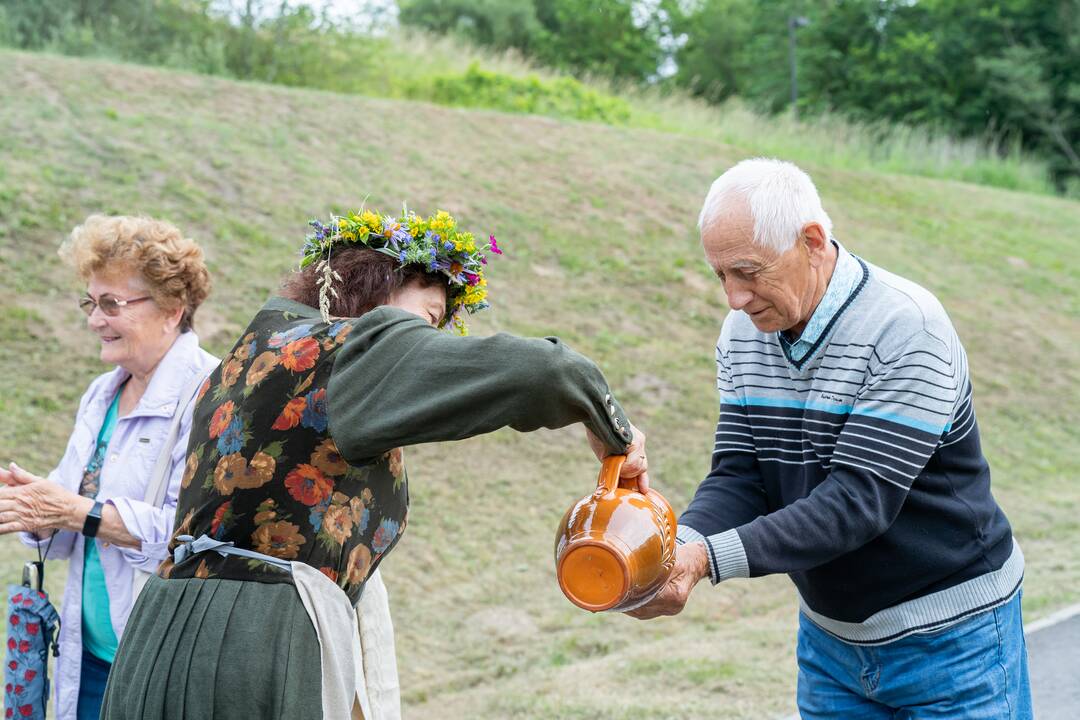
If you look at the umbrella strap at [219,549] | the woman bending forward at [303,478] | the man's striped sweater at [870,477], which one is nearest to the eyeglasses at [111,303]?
the woman bending forward at [303,478]

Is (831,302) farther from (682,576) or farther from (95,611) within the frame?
(95,611)

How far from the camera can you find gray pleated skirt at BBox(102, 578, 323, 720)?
226cm

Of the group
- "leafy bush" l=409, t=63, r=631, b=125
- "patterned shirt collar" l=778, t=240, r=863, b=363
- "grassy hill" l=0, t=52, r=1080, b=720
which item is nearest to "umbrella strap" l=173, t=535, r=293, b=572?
"patterned shirt collar" l=778, t=240, r=863, b=363

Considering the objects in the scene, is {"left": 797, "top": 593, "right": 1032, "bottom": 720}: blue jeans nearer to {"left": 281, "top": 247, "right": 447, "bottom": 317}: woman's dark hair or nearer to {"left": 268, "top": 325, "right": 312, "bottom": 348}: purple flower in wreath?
{"left": 281, "top": 247, "right": 447, "bottom": 317}: woman's dark hair

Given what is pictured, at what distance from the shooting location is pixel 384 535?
2.46 metres

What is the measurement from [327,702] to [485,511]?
5.42m

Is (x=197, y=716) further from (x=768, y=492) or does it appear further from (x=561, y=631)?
(x=561, y=631)

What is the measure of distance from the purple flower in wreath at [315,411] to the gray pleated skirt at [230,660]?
0.34 meters

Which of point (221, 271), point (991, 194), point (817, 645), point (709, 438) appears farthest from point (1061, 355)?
point (817, 645)

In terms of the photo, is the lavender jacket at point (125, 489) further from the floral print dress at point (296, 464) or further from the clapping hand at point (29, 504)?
the floral print dress at point (296, 464)

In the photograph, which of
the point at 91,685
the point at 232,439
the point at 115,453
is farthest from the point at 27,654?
the point at 232,439

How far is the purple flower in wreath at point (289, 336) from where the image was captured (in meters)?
2.29

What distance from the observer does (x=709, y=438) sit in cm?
937

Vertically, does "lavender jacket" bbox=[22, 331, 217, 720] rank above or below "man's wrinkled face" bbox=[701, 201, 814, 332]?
below
